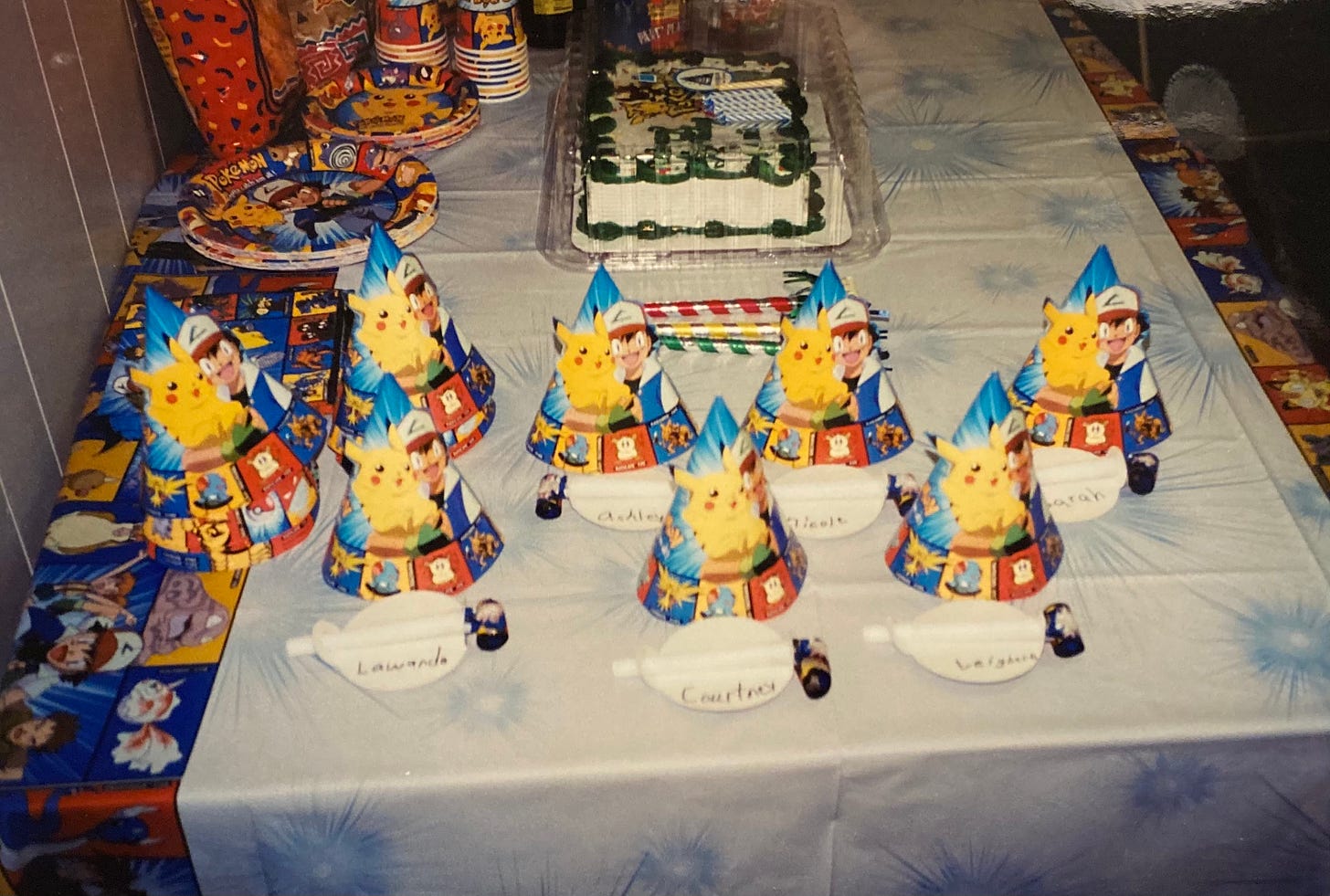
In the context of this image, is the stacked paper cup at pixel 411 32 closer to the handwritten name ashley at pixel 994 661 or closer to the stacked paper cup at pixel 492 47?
the stacked paper cup at pixel 492 47

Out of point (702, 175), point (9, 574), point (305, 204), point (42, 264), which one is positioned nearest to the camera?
point (9, 574)

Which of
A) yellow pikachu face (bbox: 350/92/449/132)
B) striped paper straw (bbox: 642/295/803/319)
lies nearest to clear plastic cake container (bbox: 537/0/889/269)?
striped paper straw (bbox: 642/295/803/319)

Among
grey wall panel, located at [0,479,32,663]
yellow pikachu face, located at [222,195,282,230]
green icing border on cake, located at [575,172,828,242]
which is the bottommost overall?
grey wall panel, located at [0,479,32,663]

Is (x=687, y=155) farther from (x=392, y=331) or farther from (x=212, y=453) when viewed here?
(x=212, y=453)

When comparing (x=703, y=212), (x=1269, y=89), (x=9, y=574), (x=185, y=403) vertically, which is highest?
(x=185, y=403)

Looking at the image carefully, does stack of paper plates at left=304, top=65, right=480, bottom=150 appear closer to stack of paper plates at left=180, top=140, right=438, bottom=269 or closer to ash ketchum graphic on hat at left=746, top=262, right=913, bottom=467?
stack of paper plates at left=180, top=140, right=438, bottom=269

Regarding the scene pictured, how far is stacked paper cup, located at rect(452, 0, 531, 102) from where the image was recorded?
1.79 m

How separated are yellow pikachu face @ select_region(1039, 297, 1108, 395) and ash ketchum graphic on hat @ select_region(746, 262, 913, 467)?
0.47ft

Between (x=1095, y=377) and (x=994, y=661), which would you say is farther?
(x=1095, y=377)

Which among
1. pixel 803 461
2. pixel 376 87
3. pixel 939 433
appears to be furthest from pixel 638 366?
pixel 376 87

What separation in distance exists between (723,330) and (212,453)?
1.75 ft

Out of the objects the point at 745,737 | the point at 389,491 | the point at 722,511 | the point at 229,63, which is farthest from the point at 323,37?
the point at 745,737

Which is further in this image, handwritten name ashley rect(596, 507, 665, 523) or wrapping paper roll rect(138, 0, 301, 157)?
wrapping paper roll rect(138, 0, 301, 157)

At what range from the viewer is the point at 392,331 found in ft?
3.64
